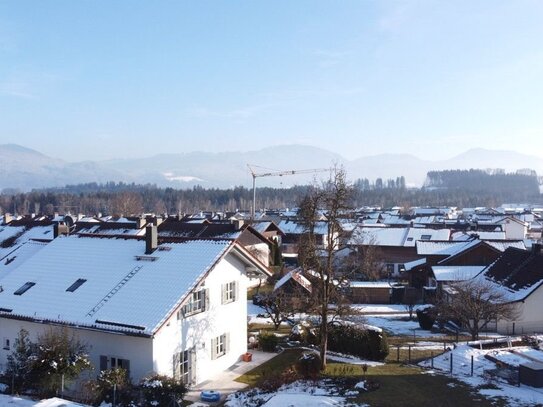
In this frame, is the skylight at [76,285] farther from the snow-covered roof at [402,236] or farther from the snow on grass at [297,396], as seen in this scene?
the snow-covered roof at [402,236]

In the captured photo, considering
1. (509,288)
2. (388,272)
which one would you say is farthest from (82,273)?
(388,272)

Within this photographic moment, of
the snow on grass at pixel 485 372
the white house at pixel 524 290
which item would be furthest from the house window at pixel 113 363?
the white house at pixel 524 290

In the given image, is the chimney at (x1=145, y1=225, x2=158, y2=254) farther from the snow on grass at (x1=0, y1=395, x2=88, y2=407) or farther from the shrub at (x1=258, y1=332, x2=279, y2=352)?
the snow on grass at (x1=0, y1=395, x2=88, y2=407)

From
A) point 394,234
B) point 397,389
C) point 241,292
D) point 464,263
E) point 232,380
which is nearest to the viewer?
point 397,389

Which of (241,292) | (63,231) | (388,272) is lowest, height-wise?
(388,272)

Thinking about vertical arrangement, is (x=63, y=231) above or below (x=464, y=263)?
above

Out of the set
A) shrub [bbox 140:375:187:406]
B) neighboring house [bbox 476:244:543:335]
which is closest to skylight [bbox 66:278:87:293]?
shrub [bbox 140:375:187:406]

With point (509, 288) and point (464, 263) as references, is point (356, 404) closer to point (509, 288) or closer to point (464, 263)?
point (509, 288)
